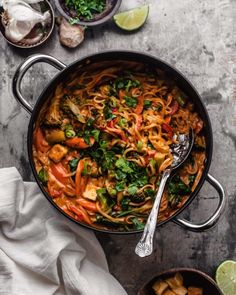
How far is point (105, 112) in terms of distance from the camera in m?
3.28

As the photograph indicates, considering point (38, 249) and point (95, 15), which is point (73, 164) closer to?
point (38, 249)

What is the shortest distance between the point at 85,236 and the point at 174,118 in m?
0.76

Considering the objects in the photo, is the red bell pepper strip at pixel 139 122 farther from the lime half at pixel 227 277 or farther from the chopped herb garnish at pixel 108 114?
the lime half at pixel 227 277

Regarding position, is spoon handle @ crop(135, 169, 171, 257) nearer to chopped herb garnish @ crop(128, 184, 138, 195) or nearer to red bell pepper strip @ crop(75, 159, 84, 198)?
chopped herb garnish @ crop(128, 184, 138, 195)

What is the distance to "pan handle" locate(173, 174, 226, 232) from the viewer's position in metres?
3.12

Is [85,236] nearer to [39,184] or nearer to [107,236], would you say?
[107,236]

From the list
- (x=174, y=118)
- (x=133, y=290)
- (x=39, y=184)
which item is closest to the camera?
(x=39, y=184)

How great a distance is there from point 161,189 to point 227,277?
706mm

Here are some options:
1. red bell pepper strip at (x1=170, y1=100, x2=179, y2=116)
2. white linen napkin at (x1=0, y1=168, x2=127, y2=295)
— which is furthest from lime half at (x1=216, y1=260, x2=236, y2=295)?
red bell pepper strip at (x1=170, y1=100, x2=179, y2=116)

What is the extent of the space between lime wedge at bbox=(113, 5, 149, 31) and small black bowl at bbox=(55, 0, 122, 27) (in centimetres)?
4

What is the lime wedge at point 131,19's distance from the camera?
11.3ft

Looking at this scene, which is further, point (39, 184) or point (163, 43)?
point (163, 43)

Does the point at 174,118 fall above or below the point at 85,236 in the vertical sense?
above

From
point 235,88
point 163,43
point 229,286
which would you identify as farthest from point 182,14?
point 229,286
